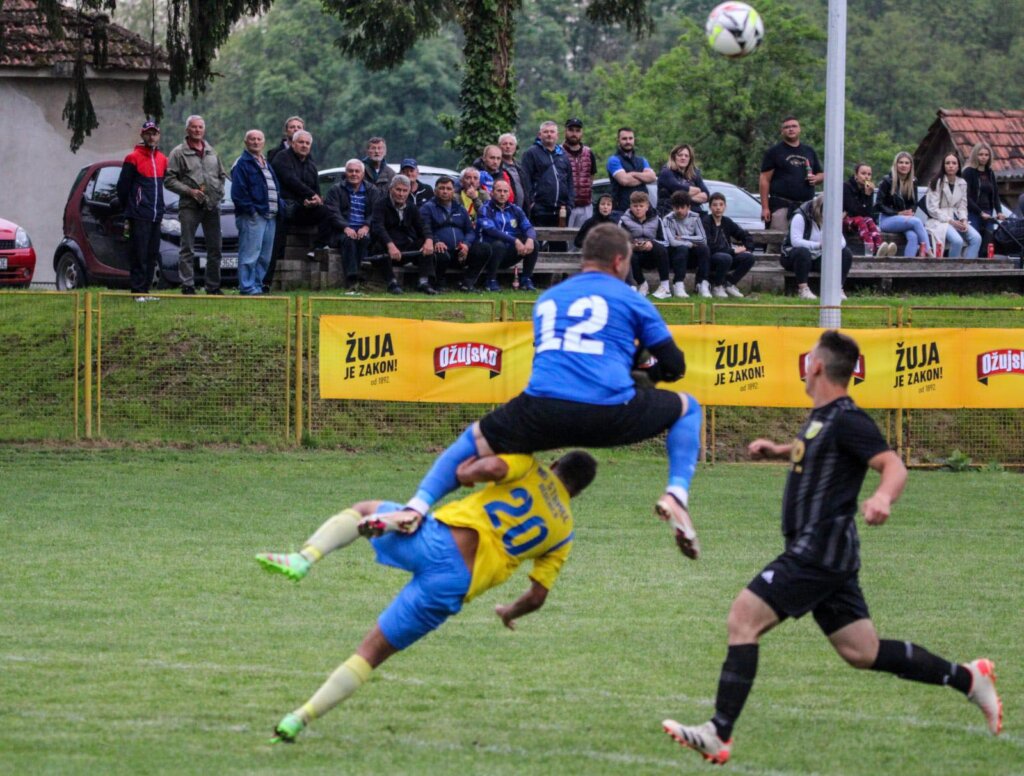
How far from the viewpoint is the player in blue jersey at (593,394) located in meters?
6.95

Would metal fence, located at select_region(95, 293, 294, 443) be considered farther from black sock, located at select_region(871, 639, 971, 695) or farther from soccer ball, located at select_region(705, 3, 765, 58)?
black sock, located at select_region(871, 639, 971, 695)

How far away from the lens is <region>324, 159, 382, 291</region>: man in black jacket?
814 inches

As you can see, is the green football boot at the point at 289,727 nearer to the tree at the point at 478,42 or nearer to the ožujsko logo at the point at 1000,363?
the ožujsko logo at the point at 1000,363

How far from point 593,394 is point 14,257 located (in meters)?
17.9

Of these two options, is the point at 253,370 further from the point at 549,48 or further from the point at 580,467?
the point at 549,48

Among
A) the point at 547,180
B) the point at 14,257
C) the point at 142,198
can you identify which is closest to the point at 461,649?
the point at 142,198

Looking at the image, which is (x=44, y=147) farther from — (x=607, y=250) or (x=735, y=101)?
(x=607, y=250)

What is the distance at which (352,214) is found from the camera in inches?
824

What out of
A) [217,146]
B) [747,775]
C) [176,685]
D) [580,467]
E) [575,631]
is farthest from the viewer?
[217,146]

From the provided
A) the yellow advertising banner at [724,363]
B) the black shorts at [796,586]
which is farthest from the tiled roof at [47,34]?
the black shorts at [796,586]

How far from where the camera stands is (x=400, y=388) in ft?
58.0

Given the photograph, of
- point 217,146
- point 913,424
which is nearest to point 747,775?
point 913,424

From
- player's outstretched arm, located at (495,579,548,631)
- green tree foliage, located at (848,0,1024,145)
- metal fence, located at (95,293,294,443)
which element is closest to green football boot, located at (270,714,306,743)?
player's outstretched arm, located at (495,579,548,631)

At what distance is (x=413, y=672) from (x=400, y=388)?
9.24m
